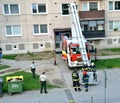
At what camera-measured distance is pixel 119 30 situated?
3466 cm

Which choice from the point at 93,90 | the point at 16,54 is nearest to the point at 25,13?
the point at 16,54

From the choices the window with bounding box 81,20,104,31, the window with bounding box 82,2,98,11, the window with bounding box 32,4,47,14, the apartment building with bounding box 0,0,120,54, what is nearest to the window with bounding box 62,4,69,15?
the apartment building with bounding box 0,0,120,54

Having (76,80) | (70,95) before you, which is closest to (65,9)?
(76,80)

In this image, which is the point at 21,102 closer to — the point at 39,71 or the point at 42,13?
the point at 39,71

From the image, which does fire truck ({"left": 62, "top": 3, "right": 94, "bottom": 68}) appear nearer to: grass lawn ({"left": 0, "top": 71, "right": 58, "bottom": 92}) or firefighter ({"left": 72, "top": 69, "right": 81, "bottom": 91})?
grass lawn ({"left": 0, "top": 71, "right": 58, "bottom": 92})

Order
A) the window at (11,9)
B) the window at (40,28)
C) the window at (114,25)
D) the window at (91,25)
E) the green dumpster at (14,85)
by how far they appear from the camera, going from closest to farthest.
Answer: the green dumpster at (14,85) → the window at (11,9) → the window at (91,25) → the window at (40,28) → the window at (114,25)

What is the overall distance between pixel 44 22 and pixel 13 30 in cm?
400

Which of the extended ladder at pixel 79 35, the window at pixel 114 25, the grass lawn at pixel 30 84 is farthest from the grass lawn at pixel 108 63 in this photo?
the window at pixel 114 25

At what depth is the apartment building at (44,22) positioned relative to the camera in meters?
32.7

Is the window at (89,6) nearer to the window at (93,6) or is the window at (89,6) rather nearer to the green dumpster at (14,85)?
the window at (93,6)

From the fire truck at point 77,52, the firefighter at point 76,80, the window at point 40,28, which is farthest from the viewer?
the window at point 40,28

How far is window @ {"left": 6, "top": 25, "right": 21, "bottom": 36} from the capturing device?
32.9m

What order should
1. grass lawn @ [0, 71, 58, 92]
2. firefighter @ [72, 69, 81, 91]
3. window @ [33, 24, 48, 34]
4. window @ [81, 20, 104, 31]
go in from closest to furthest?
1. firefighter @ [72, 69, 81, 91]
2. grass lawn @ [0, 71, 58, 92]
3. window @ [81, 20, 104, 31]
4. window @ [33, 24, 48, 34]

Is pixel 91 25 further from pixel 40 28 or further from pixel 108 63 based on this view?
pixel 108 63
